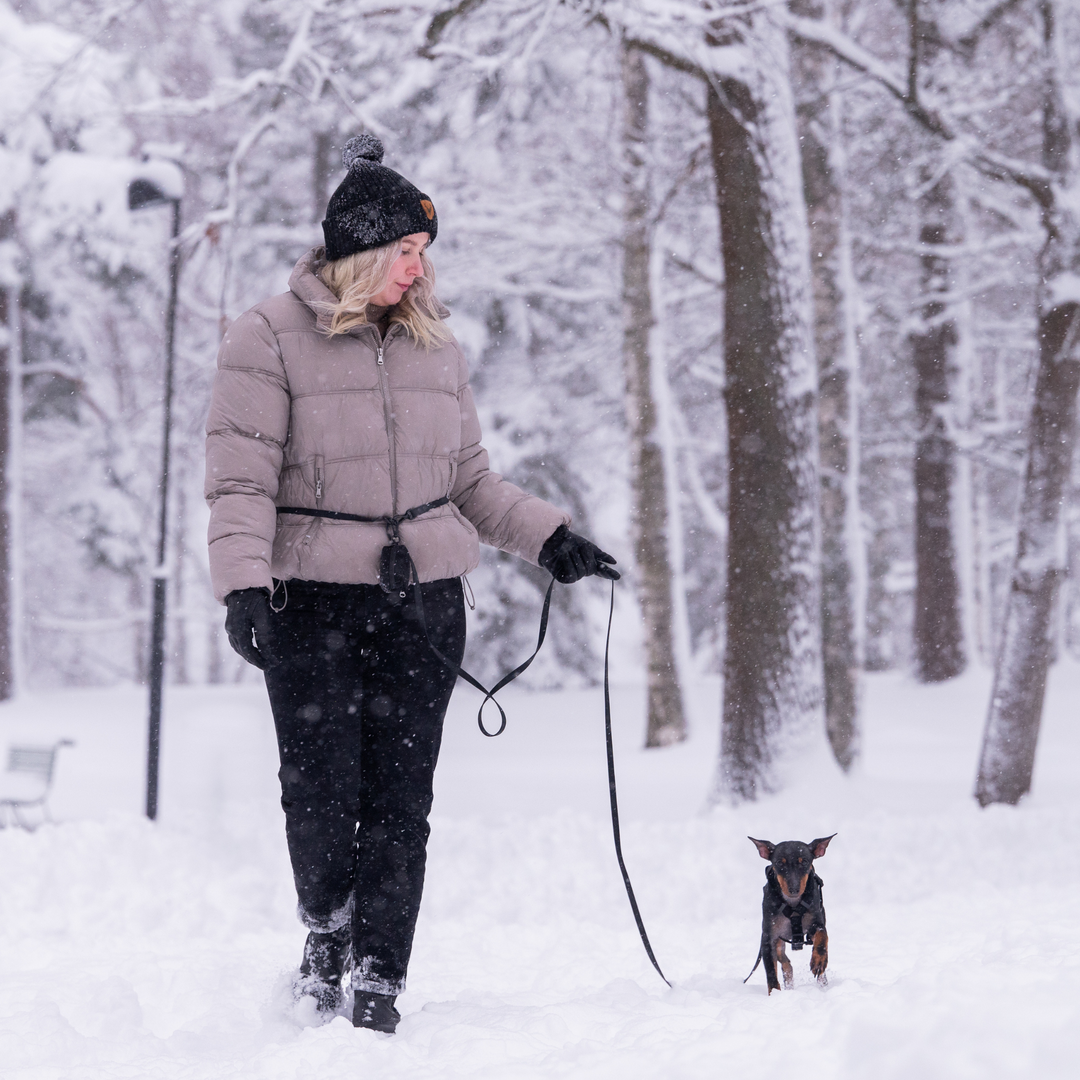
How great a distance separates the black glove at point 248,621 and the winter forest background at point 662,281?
174 inches

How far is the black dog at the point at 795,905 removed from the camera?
3.06 m

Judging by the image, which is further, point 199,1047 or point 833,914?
point 833,914

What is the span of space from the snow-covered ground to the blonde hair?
184 cm

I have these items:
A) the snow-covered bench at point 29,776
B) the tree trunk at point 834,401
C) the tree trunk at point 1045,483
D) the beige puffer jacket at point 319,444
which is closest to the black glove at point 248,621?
the beige puffer jacket at point 319,444

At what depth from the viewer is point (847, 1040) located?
2201 mm

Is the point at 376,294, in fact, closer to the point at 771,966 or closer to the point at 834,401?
the point at 771,966

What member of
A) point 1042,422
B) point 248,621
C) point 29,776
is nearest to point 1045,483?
point 1042,422

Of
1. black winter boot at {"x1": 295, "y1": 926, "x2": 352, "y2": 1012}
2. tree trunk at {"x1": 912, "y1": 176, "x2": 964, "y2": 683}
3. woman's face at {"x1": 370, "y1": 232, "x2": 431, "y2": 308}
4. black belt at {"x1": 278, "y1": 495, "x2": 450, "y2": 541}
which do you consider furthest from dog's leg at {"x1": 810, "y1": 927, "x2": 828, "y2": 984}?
tree trunk at {"x1": 912, "y1": 176, "x2": 964, "y2": 683}

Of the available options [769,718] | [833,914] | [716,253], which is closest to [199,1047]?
[833,914]

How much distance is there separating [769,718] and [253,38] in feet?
44.4

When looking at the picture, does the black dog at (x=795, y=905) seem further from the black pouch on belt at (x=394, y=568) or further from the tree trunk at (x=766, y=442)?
the tree trunk at (x=766, y=442)

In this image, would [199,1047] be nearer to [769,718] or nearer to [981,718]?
[769,718]

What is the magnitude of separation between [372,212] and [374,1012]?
2.12 m

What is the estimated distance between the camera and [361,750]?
10.2 ft
